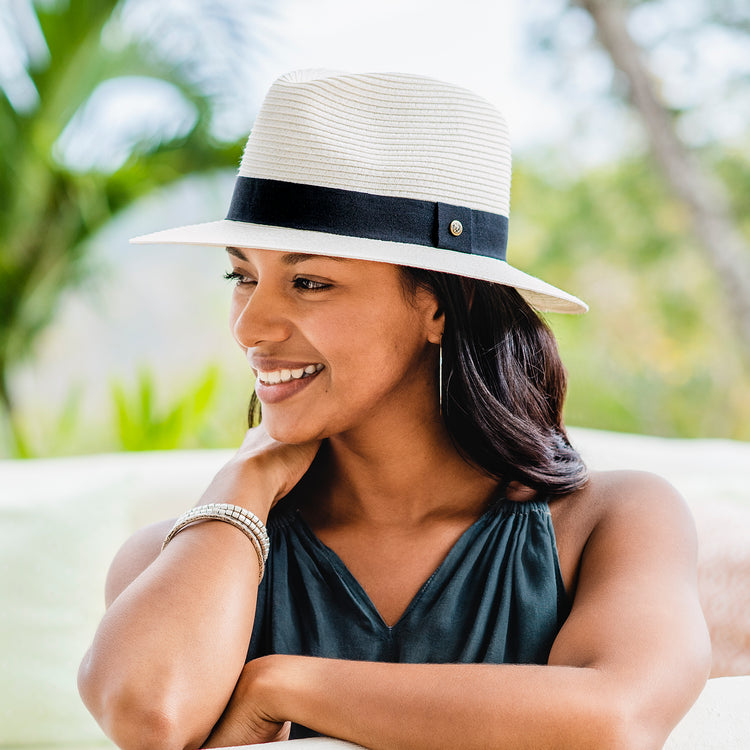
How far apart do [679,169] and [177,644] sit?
214 inches

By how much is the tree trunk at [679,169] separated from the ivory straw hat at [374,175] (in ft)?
15.9

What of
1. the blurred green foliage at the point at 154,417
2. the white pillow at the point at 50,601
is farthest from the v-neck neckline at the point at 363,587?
the blurred green foliage at the point at 154,417

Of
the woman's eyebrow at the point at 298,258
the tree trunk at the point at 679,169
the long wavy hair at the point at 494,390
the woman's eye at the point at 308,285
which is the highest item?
the woman's eyebrow at the point at 298,258

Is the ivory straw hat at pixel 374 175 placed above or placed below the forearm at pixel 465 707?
above

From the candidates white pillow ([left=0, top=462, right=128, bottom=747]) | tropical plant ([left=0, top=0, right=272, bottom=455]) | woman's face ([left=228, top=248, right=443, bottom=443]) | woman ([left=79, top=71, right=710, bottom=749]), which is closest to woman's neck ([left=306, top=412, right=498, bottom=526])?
woman ([left=79, top=71, right=710, bottom=749])

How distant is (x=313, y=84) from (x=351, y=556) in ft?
2.42

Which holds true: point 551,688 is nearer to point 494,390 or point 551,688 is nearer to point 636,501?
point 636,501

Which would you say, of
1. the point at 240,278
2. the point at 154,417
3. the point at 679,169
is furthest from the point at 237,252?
the point at 679,169

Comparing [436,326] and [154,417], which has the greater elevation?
[436,326]

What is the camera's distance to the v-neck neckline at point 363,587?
4.81ft

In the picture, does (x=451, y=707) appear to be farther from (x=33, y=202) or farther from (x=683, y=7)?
(x=683, y=7)

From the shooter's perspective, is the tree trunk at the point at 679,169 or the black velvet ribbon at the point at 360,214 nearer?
the black velvet ribbon at the point at 360,214

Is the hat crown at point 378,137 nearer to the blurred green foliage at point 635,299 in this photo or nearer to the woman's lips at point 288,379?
the woman's lips at point 288,379

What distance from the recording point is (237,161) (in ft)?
13.1
